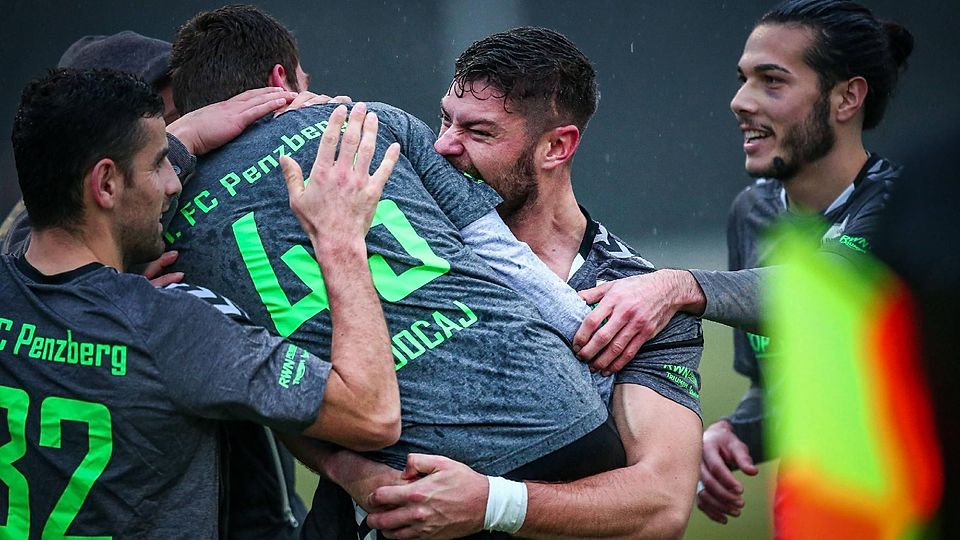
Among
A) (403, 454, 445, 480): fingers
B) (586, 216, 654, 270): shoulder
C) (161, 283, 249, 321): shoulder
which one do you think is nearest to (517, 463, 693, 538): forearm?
(403, 454, 445, 480): fingers

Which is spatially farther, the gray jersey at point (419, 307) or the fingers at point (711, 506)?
the fingers at point (711, 506)

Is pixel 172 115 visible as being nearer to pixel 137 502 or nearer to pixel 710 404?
pixel 137 502

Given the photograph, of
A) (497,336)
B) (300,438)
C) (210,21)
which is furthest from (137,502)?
(210,21)

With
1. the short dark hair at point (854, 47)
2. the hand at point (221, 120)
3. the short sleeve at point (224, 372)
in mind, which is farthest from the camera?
the short dark hair at point (854, 47)

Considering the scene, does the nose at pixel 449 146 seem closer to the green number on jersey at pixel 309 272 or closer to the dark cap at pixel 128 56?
→ the green number on jersey at pixel 309 272

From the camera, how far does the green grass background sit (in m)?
7.56

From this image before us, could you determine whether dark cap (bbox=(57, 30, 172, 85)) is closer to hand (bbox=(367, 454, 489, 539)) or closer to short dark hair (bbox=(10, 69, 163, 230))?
short dark hair (bbox=(10, 69, 163, 230))

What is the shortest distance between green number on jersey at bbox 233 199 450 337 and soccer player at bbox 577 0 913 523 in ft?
6.43

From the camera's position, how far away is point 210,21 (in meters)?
3.46

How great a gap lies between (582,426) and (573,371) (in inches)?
5.8

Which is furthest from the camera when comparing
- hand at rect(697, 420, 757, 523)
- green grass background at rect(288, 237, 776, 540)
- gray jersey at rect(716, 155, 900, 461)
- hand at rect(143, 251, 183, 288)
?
green grass background at rect(288, 237, 776, 540)

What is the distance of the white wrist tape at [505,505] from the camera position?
9.18ft

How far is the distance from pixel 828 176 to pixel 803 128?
0.73 ft

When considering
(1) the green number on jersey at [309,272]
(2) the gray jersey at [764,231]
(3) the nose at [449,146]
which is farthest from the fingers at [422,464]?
(2) the gray jersey at [764,231]
